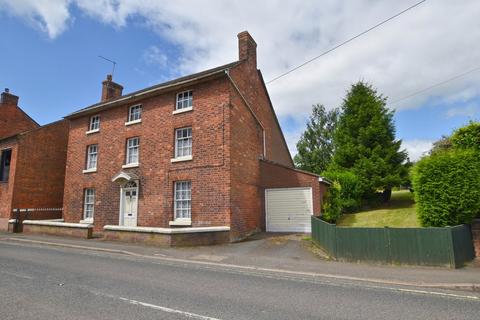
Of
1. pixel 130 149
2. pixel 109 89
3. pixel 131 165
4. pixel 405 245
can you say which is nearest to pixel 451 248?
pixel 405 245

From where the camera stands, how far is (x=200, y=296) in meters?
6.14

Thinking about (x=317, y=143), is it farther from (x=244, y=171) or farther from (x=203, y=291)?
(x=203, y=291)

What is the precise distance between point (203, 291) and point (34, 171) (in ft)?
67.7

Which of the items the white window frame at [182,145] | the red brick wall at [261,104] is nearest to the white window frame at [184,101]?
the white window frame at [182,145]

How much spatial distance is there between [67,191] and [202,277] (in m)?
16.3

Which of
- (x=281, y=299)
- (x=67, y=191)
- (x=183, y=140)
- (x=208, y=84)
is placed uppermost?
(x=208, y=84)

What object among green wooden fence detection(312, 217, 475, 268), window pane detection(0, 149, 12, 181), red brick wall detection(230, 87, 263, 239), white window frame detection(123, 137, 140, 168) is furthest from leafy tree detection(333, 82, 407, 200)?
window pane detection(0, 149, 12, 181)

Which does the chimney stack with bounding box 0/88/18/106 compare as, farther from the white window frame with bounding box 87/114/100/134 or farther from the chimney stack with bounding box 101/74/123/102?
Answer: the white window frame with bounding box 87/114/100/134

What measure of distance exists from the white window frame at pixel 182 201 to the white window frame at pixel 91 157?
7.00m

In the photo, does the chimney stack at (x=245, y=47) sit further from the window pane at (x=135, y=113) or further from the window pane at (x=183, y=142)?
the window pane at (x=135, y=113)

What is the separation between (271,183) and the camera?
730 inches

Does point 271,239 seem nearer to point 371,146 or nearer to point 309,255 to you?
point 309,255

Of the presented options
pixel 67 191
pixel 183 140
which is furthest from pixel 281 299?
pixel 67 191

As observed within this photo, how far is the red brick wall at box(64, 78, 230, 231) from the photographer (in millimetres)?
14922
